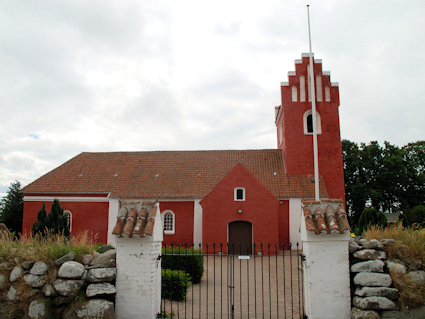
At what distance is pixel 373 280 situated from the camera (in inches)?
228

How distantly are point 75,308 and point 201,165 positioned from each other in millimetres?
21001

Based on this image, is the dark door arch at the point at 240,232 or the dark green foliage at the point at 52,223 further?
the dark door arch at the point at 240,232

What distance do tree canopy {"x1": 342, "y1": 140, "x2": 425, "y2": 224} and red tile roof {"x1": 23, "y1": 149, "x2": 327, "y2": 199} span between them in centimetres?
1378

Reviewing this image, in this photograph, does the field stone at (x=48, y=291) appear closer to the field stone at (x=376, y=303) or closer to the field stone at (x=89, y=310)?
the field stone at (x=89, y=310)

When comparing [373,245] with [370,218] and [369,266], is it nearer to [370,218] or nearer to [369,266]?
[369,266]

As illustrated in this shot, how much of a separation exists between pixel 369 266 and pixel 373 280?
23 centimetres

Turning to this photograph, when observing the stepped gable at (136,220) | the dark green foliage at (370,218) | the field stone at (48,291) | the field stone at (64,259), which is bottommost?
the field stone at (48,291)

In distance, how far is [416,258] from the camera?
6.14 meters

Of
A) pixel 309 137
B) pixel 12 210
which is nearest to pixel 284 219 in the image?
pixel 309 137

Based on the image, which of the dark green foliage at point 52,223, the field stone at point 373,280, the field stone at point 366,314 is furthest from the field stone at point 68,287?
the dark green foliage at point 52,223

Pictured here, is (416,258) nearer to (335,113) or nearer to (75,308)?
(75,308)

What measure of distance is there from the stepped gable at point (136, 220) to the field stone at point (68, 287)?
3.36ft

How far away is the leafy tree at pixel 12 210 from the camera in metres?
31.8

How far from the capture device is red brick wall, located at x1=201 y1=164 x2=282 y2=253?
20.8m
